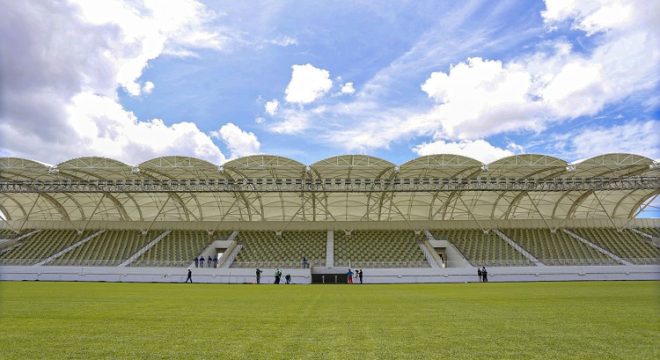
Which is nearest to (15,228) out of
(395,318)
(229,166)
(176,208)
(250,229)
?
(176,208)

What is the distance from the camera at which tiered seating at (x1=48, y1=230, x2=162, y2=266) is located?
122 feet

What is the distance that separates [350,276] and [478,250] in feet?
52.7

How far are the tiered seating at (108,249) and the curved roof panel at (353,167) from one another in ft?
69.2

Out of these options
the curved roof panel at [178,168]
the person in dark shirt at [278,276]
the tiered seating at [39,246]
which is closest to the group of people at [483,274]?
the person in dark shirt at [278,276]

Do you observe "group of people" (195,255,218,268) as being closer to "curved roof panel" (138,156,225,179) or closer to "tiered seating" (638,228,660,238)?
"curved roof panel" (138,156,225,179)

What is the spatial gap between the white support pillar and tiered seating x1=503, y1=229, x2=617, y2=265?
790 inches

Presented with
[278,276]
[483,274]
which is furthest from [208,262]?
[483,274]

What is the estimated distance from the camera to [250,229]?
4650cm

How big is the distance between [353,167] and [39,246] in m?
35.6

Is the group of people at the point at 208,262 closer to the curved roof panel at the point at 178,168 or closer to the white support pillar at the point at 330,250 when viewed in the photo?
the curved roof panel at the point at 178,168

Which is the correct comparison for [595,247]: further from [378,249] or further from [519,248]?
[378,249]

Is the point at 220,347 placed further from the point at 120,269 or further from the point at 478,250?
the point at 478,250

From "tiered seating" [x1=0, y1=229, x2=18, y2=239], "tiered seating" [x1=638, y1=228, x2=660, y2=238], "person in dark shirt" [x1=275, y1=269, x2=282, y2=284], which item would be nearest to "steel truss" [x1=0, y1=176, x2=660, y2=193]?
"person in dark shirt" [x1=275, y1=269, x2=282, y2=284]

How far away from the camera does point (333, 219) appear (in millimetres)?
47719
